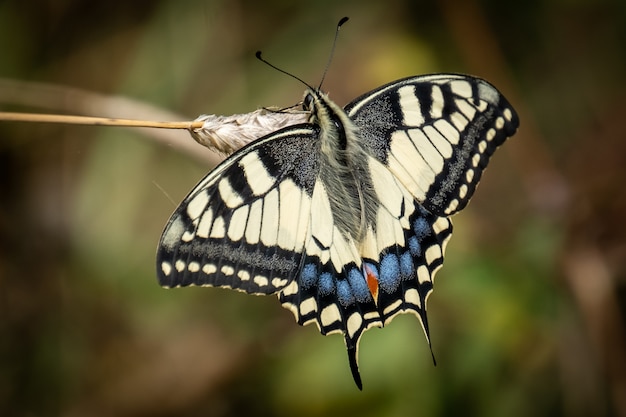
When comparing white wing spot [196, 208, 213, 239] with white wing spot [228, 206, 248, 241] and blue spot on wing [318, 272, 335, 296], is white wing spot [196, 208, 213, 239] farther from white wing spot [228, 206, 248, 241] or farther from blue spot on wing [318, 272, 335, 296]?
blue spot on wing [318, 272, 335, 296]

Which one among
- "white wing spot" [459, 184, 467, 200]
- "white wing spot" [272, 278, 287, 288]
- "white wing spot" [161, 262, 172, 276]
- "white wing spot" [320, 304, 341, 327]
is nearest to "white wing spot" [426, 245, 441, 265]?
"white wing spot" [459, 184, 467, 200]

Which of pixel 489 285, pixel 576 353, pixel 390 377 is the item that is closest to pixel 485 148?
pixel 489 285

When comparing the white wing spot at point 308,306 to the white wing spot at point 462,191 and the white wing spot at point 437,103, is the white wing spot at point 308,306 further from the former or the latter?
the white wing spot at point 437,103

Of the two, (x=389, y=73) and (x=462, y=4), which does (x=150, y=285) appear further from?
(x=462, y=4)

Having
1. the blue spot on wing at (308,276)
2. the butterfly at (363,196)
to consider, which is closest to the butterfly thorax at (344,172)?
the butterfly at (363,196)

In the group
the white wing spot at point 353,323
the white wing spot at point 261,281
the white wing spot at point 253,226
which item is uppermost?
the white wing spot at point 253,226

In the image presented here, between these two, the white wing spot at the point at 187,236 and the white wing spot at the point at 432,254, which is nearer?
the white wing spot at the point at 187,236
